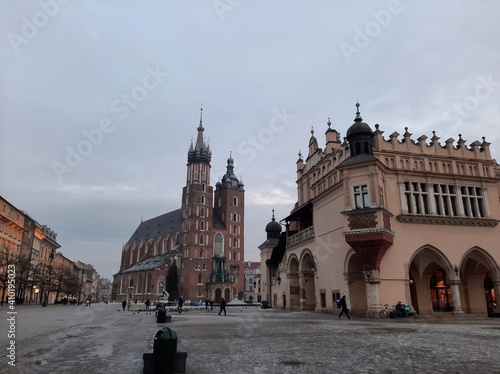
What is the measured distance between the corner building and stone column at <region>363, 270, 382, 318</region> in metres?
0.07

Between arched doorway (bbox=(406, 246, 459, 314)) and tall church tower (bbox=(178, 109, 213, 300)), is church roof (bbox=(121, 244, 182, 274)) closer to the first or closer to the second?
tall church tower (bbox=(178, 109, 213, 300))

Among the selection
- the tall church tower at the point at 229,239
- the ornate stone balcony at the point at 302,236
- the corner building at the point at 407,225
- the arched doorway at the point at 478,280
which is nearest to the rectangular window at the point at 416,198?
the corner building at the point at 407,225

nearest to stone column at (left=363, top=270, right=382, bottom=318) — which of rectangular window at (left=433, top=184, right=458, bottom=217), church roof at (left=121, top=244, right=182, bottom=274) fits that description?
rectangular window at (left=433, top=184, right=458, bottom=217)

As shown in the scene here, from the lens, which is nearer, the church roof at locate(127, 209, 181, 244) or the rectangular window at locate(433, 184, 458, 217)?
the rectangular window at locate(433, 184, 458, 217)

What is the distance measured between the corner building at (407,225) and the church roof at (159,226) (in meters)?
93.5

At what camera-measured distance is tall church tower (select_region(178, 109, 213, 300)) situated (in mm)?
102875

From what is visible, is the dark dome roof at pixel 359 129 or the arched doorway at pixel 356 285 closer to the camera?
the arched doorway at pixel 356 285

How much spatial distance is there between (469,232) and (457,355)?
22639mm

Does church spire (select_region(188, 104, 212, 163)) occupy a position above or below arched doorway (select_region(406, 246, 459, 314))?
above

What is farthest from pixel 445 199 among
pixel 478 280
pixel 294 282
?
pixel 294 282

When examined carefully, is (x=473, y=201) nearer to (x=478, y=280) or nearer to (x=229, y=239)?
(x=478, y=280)

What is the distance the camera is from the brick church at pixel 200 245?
103625mm

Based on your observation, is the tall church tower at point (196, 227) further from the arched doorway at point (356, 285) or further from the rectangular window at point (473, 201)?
the rectangular window at point (473, 201)

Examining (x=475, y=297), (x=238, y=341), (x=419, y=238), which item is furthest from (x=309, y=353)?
(x=475, y=297)
